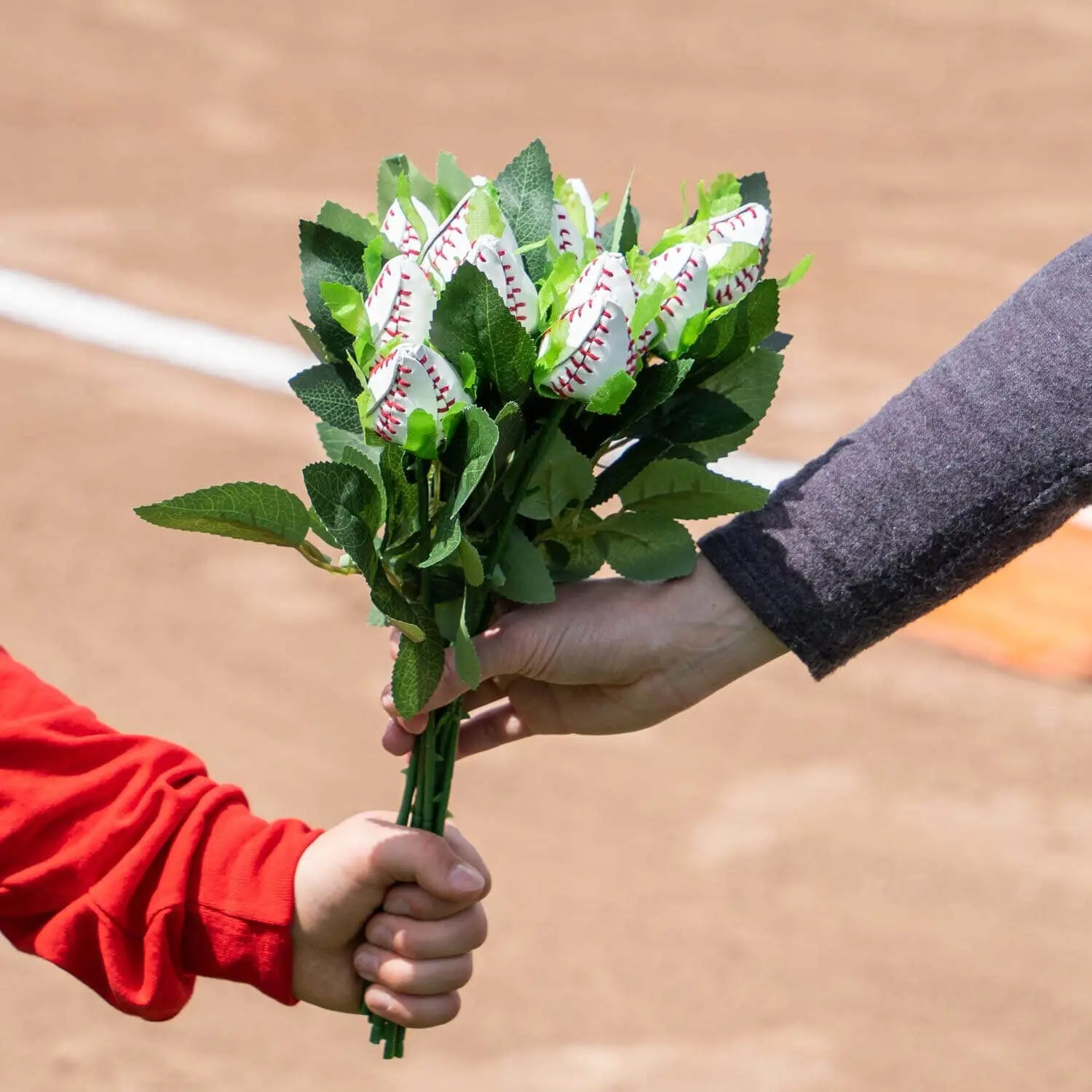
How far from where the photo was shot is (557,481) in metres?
1.63

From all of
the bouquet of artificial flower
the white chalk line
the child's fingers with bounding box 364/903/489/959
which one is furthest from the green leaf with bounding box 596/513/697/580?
the white chalk line

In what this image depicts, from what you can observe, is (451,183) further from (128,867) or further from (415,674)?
(128,867)

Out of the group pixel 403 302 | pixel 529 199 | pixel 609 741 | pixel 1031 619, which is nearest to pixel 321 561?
pixel 403 302

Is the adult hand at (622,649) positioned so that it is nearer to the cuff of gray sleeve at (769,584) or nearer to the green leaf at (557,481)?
the cuff of gray sleeve at (769,584)

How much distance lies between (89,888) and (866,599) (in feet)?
2.92

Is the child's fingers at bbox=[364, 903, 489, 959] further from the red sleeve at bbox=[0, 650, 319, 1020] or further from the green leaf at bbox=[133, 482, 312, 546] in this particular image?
the green leaf at bbox=[133, 482, 312, 546]

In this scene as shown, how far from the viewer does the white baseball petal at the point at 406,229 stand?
5.21ft

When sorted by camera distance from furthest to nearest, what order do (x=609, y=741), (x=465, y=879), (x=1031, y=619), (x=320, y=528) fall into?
(x=1031, y=619)
(x=609, y=741)
(x=465, y=879)
(x=320, y=528)

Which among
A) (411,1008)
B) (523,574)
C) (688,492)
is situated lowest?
(411,1008)

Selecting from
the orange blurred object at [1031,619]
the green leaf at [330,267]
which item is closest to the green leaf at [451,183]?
the green leaf at [330,267]

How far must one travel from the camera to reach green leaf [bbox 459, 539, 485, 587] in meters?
1.53

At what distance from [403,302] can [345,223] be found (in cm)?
20

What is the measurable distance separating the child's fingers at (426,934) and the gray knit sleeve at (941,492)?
46 cm

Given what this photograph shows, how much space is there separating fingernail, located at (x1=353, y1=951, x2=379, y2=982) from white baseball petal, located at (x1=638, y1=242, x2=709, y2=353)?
76 centimetres
